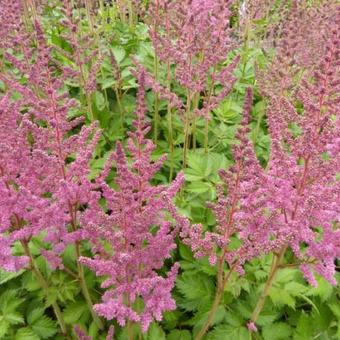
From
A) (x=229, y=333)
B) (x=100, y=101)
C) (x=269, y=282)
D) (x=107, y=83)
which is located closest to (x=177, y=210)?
(x=269, y=282)

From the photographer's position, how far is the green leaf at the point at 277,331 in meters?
2.67

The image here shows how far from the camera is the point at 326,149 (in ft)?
6.37

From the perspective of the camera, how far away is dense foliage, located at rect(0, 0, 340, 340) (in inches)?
75.8

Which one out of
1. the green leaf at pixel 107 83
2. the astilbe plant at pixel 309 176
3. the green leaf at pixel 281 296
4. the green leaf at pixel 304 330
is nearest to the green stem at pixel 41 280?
the astilbe plant at pixel 309 176

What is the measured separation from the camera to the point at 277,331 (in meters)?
2.71

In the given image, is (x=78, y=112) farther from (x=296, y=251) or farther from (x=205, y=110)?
(x=296, y=251)

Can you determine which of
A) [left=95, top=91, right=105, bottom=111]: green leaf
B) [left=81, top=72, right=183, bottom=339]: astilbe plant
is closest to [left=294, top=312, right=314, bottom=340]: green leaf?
[left=81, top=72, right=183, bottom=339]: astilbe plant

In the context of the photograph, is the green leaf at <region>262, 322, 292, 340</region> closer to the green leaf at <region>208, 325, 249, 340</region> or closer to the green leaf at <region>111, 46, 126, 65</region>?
the green leaf at <region>208, 325, 249, 340</region>

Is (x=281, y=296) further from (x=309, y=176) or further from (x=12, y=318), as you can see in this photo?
(x=12, y=318)

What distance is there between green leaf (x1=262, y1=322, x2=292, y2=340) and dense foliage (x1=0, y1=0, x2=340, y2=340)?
10 mm

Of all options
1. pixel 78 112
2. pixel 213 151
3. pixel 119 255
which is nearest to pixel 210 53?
pixel 213 151

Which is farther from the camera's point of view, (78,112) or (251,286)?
(78,112)

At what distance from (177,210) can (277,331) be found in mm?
1042

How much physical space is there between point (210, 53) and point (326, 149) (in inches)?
60.0
